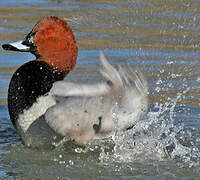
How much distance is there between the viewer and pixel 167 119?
5.31 m

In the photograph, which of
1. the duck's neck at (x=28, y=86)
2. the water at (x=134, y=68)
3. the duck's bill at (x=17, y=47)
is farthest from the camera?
the duck's bill at (x=17, y=47)

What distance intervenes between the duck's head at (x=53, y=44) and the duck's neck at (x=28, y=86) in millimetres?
102

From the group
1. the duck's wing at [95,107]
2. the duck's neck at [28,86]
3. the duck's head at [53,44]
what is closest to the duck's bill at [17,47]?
the duck's head at [53,44]

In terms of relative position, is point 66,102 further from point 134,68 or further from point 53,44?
point 134,68

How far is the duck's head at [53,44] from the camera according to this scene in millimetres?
4930

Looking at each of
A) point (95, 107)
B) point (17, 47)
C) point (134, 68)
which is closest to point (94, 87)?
point (95, 107)

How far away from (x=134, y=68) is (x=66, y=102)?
191 centimetres

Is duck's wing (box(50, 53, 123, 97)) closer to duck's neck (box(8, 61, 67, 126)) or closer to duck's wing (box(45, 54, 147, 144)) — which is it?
duck's wing (box(45, 54, 147, 144))

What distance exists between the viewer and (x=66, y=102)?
4496 mm

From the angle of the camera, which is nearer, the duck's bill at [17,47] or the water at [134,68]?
the water at [134,68]

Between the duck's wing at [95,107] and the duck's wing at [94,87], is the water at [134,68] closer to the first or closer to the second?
the duck's wing at [95,107]

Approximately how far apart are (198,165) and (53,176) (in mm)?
992

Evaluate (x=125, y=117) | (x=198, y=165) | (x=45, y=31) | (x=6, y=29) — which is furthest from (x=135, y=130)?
(x=6, y=29)

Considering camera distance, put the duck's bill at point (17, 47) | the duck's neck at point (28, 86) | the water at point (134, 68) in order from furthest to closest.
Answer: the duck's bill at point (17, 47)
the duck's neck at point (28, 86)
the water at point (134, 68)
